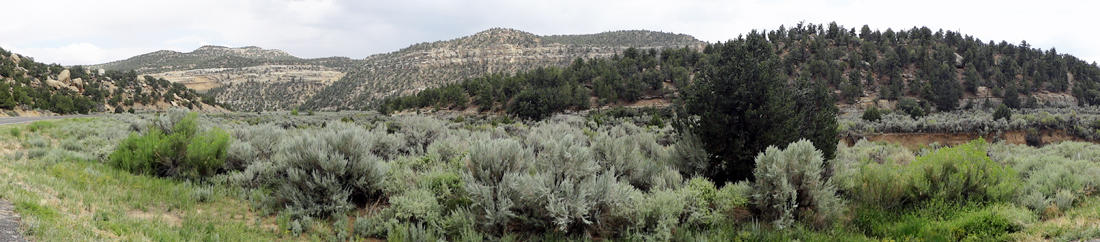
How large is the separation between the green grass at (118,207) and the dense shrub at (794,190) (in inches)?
205

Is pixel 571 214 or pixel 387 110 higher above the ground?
pixel 571 214

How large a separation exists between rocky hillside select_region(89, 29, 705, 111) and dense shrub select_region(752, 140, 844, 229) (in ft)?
211

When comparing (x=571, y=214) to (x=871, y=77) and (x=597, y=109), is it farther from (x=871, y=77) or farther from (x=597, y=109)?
(x=871, y=77)

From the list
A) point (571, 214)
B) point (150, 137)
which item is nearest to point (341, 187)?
point (571, 214)

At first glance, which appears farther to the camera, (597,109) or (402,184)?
(597,109)

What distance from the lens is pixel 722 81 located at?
7.92 meters

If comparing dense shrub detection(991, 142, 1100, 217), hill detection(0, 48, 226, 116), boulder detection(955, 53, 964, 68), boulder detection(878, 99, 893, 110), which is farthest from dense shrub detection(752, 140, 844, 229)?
boulder detection(955, 53, 964, 68)

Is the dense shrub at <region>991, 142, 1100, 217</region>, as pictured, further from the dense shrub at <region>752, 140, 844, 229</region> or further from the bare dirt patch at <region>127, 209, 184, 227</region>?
the bare dirt patch at <region>127, 209, 184, 227</region>

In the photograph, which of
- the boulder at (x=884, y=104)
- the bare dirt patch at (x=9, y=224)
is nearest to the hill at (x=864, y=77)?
the boulder at (x=884, y=104)

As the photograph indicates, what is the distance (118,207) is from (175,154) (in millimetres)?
2569

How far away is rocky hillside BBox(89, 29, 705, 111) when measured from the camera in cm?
7250

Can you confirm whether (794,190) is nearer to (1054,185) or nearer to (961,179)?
(961,179)

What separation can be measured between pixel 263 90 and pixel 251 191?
277ft

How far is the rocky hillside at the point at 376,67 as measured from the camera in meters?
72.5
